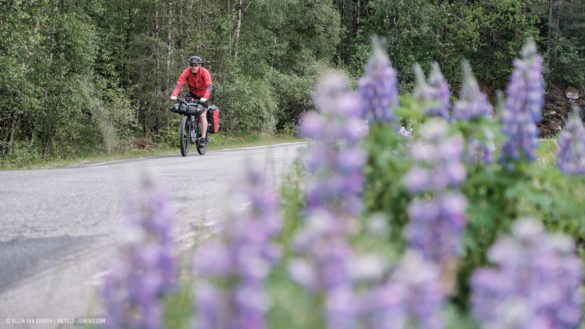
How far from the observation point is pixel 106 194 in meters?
8.63

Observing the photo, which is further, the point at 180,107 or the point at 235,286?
the point at 180,107

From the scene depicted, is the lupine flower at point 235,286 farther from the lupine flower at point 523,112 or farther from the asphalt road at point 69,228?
the lupine flower at point 523,112

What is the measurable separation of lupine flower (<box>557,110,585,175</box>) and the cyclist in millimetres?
12042

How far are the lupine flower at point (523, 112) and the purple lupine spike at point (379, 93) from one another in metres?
0.54

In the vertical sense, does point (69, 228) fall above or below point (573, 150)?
below

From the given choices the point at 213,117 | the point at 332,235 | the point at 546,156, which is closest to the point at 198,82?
the point at 213,117

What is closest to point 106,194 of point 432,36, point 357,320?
point 357,320

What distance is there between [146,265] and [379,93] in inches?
81.3

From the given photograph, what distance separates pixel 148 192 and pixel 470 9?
5869 cm

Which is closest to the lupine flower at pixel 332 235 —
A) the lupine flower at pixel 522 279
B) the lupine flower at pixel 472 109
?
the lupine flower at pixel 522 279

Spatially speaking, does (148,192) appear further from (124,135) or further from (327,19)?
(327,19)

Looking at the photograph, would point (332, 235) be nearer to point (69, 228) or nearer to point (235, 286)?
point (235, 286)

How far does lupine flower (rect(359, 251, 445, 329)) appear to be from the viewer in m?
1.46

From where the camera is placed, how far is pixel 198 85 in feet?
54.3
